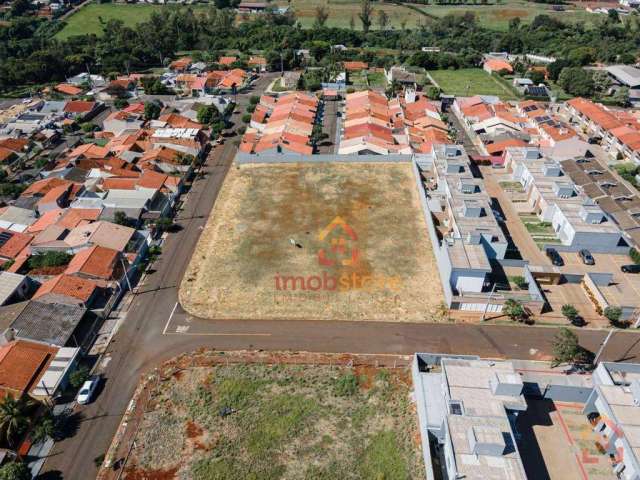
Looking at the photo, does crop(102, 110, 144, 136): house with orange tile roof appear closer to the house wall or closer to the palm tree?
the palm tree

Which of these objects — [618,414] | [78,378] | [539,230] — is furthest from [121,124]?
[618,414]

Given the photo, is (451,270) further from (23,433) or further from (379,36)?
(379,36)

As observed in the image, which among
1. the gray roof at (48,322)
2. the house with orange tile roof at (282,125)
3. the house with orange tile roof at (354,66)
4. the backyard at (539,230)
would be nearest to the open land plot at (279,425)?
the gray roof at (48,322)

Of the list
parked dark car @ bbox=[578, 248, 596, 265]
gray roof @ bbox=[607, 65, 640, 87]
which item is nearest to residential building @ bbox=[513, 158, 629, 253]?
parked dark car @ bbox=[578, 248, 596, 265]

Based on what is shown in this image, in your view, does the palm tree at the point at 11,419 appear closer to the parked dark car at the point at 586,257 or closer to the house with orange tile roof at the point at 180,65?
the parked dark car at the point at 586,257

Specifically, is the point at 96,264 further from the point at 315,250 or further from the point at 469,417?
the point at 469,417

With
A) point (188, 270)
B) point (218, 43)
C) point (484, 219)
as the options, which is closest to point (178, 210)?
point (188, 270)
